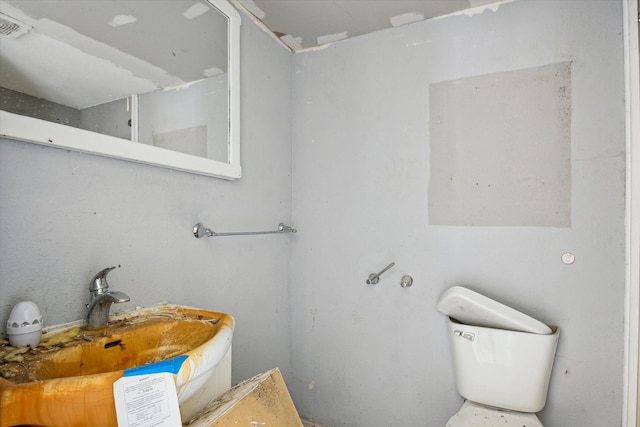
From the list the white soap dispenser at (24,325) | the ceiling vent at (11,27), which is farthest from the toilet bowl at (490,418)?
the ceiling vent at (11,27)

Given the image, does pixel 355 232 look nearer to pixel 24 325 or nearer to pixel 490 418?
pixel 490 418

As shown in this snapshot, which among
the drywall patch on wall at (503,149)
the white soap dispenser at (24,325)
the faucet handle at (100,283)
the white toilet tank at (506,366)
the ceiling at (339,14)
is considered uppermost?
the ceiling at (339,14)

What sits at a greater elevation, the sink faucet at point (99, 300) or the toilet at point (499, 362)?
the sink faucet at point (99, 300)

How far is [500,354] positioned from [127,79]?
1624mm

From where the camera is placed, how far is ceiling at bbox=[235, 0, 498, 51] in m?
1.54

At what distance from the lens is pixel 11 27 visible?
2.79ft

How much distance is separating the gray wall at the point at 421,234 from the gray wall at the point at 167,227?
20cm

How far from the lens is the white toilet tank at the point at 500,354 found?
49.8 inches

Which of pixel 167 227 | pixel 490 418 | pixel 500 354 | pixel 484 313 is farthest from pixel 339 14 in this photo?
pixel 490 418

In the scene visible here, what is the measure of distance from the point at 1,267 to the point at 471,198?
160 cm

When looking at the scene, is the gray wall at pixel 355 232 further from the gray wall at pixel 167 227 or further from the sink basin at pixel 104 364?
the sink basin at pixel 104 364

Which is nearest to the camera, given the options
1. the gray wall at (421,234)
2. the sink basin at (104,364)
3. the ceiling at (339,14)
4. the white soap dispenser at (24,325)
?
the sink basin at (104,364)

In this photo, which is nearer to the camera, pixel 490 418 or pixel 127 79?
pixel 127 79

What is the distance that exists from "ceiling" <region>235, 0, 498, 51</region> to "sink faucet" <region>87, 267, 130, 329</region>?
1307 millimetres
